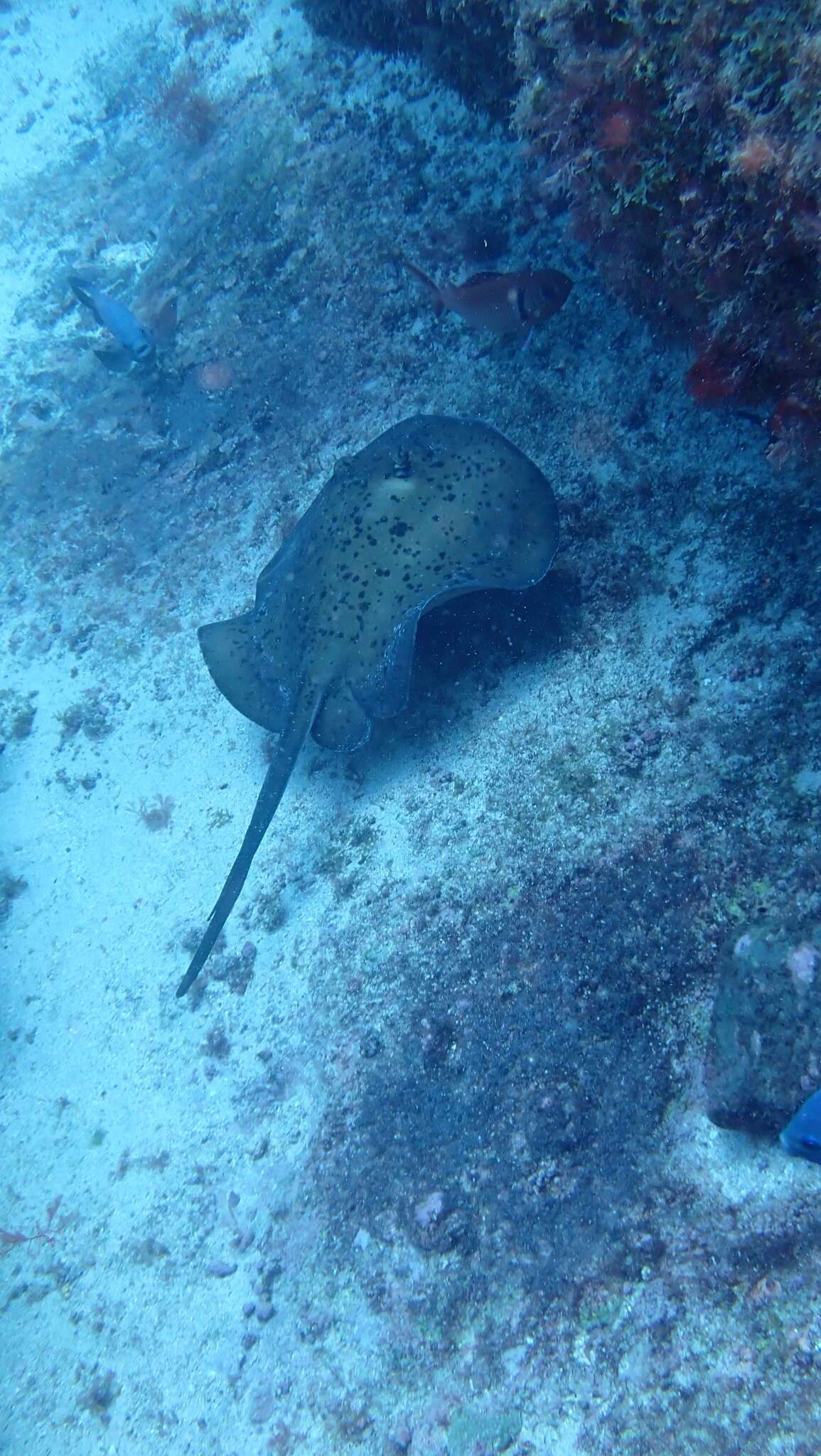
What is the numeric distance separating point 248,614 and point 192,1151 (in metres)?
4.09

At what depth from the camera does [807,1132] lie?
2.54m

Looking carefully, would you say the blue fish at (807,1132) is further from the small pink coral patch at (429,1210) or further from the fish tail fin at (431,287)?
the fish tail fin at (431,287)

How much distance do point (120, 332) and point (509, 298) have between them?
4.87m

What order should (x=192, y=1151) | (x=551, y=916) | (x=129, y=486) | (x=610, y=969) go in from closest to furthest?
1. (x=610, y=969)
2. (x=551, y=916)
3. (x=192, y=1151)
4. (x=129, y=486)

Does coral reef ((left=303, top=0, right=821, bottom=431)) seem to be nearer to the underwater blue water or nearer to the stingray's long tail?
the underwater blue water

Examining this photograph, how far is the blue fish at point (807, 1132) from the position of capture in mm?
2537

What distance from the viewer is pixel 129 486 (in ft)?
25.7

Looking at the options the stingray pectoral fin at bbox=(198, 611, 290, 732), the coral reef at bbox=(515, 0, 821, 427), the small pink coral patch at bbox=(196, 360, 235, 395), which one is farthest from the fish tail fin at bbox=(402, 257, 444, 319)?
the stingray pectoral fin at bbox=(198, 611, 290, 732)

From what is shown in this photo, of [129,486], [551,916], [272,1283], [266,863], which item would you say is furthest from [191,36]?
[272,1283]

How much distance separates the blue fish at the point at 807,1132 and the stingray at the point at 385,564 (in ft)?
10.3

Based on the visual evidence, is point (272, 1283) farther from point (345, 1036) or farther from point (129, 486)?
point (129, 486)

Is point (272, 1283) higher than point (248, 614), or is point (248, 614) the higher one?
point (248, 614)

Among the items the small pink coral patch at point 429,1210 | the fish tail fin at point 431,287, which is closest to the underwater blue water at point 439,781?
the small pink coral patch at point 429,1210

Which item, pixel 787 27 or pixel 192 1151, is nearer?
pixel 787 27
